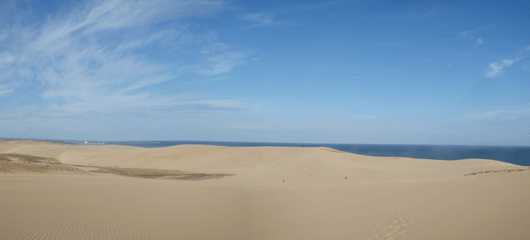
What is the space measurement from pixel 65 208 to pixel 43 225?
2060mm

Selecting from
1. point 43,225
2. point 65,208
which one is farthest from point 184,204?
point 43,225

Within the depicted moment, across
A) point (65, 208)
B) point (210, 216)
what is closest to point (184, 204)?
point (210, 216)

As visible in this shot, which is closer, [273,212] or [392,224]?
[392,224]

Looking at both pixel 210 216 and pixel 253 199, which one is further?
pixel 253 199

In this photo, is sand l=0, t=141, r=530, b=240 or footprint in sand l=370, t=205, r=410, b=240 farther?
sand l=0, t=141, r=530, b=240

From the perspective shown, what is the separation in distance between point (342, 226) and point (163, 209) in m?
6.30

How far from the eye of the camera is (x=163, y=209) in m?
10.4

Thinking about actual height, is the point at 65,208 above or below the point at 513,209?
below

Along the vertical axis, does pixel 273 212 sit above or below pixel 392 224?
below

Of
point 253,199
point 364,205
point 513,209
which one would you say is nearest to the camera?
point 513,209

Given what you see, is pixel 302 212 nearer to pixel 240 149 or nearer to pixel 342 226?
pixel 342 226

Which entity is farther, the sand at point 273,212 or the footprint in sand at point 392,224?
the sand at point 273,212

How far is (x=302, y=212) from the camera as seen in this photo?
32.3ft

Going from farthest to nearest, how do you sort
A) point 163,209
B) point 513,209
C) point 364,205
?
point 163,209 < point 364,205 < point 513,209
